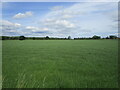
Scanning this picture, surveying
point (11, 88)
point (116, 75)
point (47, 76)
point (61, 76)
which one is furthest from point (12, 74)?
point (116, 75)

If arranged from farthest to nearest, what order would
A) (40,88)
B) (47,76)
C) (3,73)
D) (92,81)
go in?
(3,73) → (47,76) → (92,81) → (40,88)

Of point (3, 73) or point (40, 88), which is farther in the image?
point (3, 73)

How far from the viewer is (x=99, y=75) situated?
295 cm

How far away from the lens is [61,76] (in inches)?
113

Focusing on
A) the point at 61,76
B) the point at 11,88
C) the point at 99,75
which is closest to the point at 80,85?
the point at 61,76

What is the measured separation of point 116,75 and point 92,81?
793mm

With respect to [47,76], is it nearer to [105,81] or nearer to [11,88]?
[11,88]

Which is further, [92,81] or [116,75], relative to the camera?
[116,75]

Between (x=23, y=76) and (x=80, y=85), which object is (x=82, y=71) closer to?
(x=80, y=85)

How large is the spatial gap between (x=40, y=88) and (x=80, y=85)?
842 mm

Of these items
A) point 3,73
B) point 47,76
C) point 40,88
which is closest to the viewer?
point 40,88

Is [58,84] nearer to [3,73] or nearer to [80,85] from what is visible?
[80,85]

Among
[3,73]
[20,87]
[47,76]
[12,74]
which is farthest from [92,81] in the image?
[3,73]

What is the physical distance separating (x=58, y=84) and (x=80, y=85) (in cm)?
47
